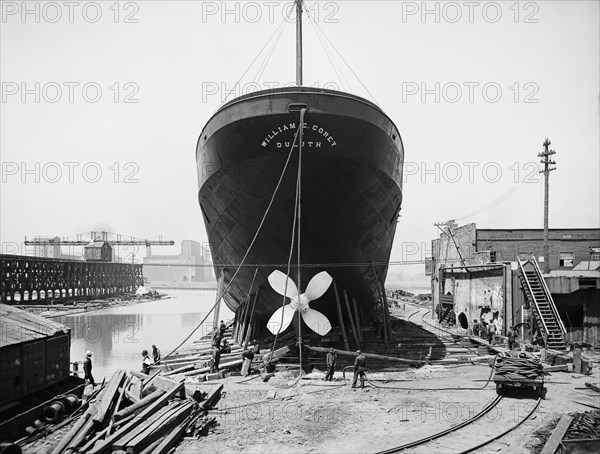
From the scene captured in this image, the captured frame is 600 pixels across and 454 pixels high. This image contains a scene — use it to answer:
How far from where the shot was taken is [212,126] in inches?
554

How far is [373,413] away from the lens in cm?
916

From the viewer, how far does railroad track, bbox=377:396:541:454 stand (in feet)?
24.0

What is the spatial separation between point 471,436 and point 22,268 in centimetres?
5047

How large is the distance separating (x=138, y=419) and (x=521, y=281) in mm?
16755

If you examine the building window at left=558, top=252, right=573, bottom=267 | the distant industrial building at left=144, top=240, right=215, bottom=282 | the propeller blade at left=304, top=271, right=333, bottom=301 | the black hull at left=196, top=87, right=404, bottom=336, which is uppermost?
the black hull at left=196, top=87, right=404, bottom=336

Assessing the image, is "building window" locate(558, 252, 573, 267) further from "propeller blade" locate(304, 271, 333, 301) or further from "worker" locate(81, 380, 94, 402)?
"worker" locate(81, 380, 94, 402)

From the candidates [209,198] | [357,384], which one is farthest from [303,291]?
[209,198]

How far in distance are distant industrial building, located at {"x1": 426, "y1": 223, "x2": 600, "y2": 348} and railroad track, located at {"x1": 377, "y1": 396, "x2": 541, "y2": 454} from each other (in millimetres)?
8769

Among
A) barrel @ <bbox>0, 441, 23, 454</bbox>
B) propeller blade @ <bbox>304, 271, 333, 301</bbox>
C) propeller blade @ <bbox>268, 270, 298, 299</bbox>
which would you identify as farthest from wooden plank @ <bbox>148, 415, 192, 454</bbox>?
propeller blade @ <bbox>304, 271, 333, 301</bbox>

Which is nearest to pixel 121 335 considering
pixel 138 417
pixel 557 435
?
pixel 138 417

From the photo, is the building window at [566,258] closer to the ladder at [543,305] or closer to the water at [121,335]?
the ladder at [543,305]

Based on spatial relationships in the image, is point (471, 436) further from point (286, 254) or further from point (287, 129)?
point (287, 129)

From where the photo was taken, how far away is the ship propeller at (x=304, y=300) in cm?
1287

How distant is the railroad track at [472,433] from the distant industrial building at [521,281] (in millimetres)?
8769
